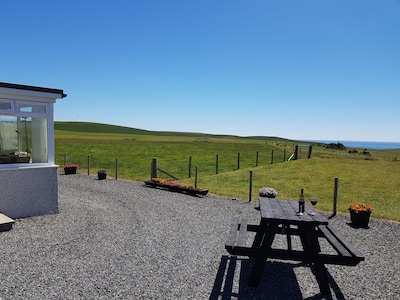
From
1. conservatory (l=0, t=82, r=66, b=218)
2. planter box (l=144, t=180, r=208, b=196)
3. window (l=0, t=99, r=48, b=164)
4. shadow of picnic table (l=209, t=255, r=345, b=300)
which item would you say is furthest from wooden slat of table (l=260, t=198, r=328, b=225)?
window (l=0, t=99, r=48, b=164)

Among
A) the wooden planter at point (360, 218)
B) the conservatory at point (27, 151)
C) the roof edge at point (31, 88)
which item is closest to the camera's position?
the roof edge at point (31, 88)

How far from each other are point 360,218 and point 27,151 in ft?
34.1

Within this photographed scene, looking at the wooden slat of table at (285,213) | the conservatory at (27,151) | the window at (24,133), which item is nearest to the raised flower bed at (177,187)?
the conservatory at (27,151)

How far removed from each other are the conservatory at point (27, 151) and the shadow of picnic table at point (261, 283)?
637cm

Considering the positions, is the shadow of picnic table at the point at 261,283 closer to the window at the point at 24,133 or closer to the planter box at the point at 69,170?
the window at the point at 24,133

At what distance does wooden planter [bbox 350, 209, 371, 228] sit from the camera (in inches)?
362

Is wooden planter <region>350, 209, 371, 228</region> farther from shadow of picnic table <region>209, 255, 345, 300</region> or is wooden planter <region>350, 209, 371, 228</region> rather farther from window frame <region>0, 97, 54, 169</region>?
window frame <region>0, 97, 54, 169</region>

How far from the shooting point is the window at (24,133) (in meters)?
9.21

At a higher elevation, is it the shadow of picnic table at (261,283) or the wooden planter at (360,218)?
the wooden planter at (360,218)

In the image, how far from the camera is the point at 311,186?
57.1ft

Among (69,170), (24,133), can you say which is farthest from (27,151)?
(69,170)

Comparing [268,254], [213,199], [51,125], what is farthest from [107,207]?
[268,254]

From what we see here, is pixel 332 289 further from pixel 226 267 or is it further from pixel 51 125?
pixel 51 125

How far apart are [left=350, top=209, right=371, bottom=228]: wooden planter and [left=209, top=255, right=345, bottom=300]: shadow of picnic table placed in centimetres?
416
